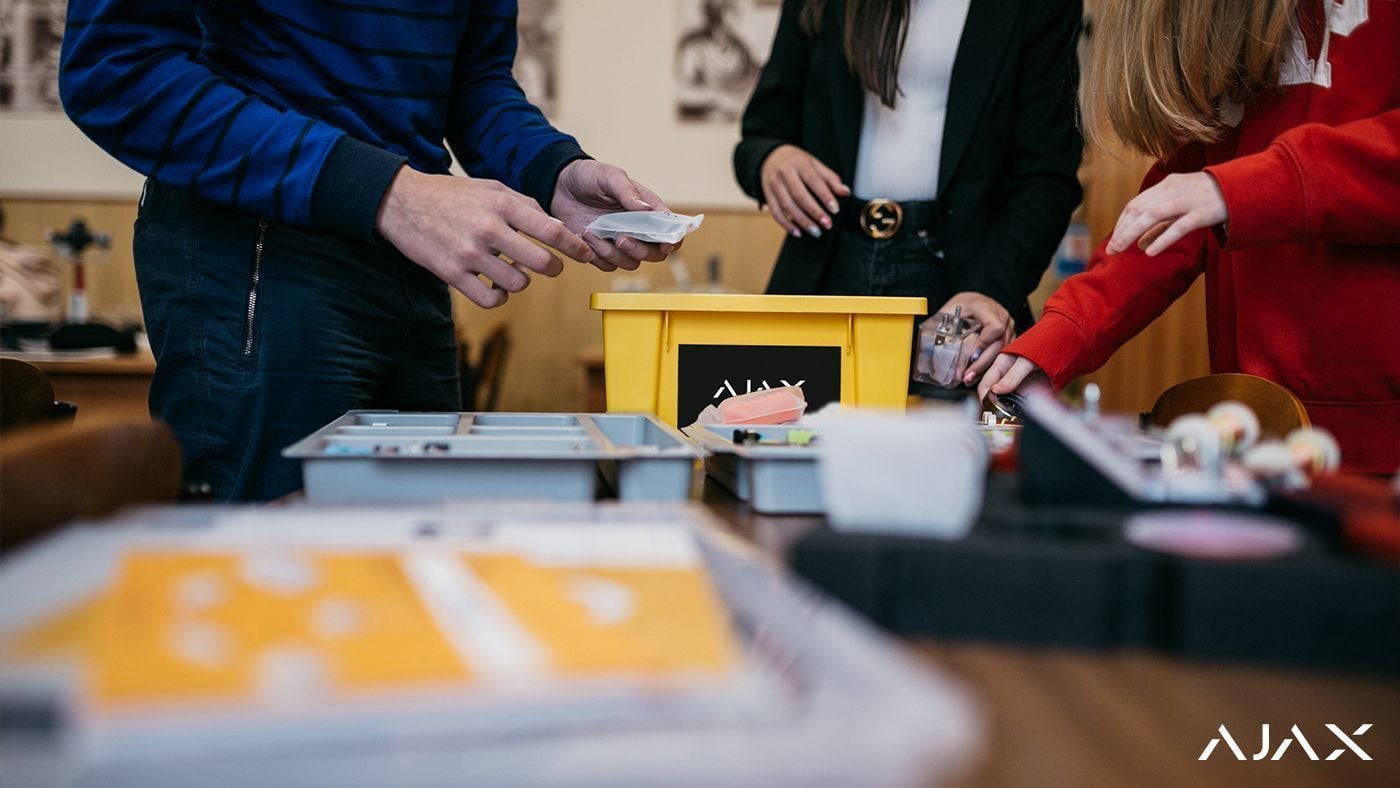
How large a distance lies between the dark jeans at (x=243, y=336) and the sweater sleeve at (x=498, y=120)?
10.4 inches

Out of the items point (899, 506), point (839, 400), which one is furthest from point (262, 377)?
point (899, 506)

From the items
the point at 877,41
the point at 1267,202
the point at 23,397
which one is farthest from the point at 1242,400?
the point at 23,397

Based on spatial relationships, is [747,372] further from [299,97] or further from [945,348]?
[299,97]

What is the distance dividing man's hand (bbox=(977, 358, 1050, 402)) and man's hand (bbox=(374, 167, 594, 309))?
0.46m

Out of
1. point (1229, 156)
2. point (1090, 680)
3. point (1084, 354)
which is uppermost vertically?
point (1229, 156)

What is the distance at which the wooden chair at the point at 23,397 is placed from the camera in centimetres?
81

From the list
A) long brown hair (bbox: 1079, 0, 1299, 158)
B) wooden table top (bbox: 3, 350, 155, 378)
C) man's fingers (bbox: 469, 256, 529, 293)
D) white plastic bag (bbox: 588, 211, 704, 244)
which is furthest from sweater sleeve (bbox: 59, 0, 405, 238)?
wooden table top (bbox: 3, 350, 155, 378)

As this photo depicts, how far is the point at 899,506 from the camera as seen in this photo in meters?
0.50

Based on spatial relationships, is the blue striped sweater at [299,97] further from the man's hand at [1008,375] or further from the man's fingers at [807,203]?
the man's hand at [1008,375]

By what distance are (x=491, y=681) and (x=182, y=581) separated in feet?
0.46

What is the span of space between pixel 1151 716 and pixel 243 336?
35.1 inches

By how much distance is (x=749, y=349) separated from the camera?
44.3 inches

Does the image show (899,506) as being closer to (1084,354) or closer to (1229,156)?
(1084,354)

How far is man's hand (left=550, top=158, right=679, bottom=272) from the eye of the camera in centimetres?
111
